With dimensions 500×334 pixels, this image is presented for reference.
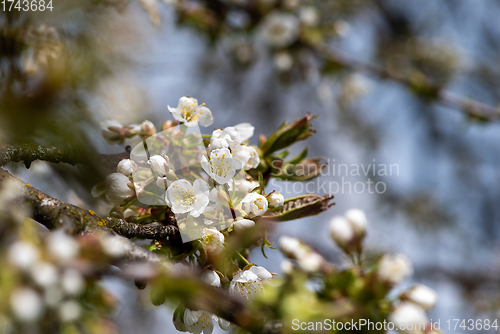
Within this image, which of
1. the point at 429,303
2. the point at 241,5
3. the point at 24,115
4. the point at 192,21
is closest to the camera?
the point at 24,115

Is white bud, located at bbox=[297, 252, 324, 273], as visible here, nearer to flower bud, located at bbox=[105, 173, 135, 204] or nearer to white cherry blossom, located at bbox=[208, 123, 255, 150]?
white cherry blossom, located at bbox=[208, 123, 255, 150]

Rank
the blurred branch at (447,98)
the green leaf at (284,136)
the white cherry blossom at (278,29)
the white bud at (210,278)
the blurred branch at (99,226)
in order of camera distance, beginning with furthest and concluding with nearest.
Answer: the white cherry blossom at (278,29) < the blurred branch at (447,98) < the green leaf at (284,136) < the white bud at (210,278) < the blurred branch at (99,226)

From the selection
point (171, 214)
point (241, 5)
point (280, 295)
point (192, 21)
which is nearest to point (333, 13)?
point (241, 5)

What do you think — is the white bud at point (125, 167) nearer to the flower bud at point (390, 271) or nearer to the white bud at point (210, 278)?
the white bud at point (210, 278)

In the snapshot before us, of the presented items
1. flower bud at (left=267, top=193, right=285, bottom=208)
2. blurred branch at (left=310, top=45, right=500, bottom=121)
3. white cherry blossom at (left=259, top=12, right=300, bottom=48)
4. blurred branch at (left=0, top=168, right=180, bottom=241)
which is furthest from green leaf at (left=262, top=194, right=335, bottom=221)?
white cherry blossom at (left=259, top=12, right=300, bottom=48)

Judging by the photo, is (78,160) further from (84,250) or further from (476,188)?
(476,188)

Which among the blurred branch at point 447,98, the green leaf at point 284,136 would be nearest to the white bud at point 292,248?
the green leaf at point 284,136
